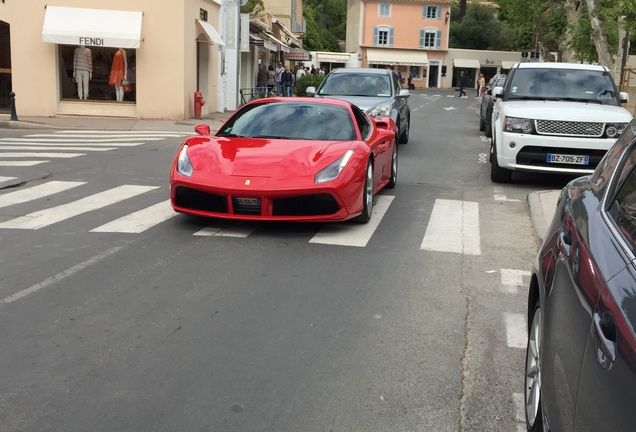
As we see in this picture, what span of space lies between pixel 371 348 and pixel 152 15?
21.9m

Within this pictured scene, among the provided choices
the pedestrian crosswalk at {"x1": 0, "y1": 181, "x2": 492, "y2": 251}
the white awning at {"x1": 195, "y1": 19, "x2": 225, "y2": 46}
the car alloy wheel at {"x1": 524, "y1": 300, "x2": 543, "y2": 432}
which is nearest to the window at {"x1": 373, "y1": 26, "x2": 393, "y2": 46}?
the white awning at {"x1": 195, "y1": 19, "x2": 225, "y2": 46}

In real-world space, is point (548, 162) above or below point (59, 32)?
below

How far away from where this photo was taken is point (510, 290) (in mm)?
6223

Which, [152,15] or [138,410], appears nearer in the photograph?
[138,410]

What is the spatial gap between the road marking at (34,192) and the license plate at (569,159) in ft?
21.9

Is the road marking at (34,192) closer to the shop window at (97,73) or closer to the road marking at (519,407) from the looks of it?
the road marking at (519,407)

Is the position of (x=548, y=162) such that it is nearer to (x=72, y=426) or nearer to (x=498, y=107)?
(x=498, y=107)

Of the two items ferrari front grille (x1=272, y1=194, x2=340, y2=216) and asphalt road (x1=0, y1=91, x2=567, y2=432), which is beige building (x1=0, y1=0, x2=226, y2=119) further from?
ferrari front grille (x1=272, y1=194, x2=340, y2=216)

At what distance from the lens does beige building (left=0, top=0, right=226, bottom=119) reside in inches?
953

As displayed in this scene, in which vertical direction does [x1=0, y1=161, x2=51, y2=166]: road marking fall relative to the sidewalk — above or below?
above

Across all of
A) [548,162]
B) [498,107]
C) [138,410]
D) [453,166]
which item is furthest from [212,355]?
[453,166]

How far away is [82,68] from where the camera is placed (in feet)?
81.6

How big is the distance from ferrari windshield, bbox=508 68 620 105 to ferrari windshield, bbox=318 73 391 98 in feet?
11.9

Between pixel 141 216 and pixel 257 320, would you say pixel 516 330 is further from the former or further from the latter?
pixel 141 216
